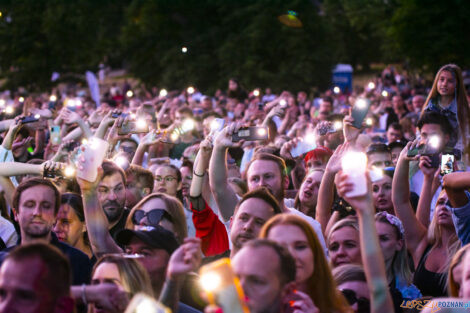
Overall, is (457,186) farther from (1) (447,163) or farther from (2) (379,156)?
(2) (379,156)

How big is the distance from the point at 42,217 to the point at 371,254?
2466 millimetres

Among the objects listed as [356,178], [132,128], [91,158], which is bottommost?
[356,178]

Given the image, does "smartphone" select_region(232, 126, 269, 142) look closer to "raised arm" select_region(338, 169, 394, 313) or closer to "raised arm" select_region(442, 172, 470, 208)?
"raised arm" select_region(442, 172, 470, 208)

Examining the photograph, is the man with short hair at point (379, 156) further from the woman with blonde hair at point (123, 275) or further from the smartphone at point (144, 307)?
the smartphone at point (144, 307)

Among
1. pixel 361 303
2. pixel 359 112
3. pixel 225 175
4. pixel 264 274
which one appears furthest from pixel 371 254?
pixel 359 112

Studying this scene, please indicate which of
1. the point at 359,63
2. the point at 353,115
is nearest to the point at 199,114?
the point at 353,115

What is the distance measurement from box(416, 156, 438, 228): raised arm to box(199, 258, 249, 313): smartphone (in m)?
3.03

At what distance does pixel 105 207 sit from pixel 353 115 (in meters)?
2.08

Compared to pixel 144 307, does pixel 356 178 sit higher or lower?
higher

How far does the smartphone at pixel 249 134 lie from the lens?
20.1ft

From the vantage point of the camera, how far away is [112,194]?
630 centimetres

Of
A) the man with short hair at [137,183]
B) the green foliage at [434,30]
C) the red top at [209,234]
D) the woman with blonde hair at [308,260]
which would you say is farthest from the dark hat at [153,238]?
the green foliage at [434,30]

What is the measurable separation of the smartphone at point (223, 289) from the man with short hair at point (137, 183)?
13.7 ft

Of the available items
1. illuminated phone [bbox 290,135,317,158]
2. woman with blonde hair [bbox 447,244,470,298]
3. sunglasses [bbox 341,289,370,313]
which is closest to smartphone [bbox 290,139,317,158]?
illuminated phone [bbox 290,135,317,158]
